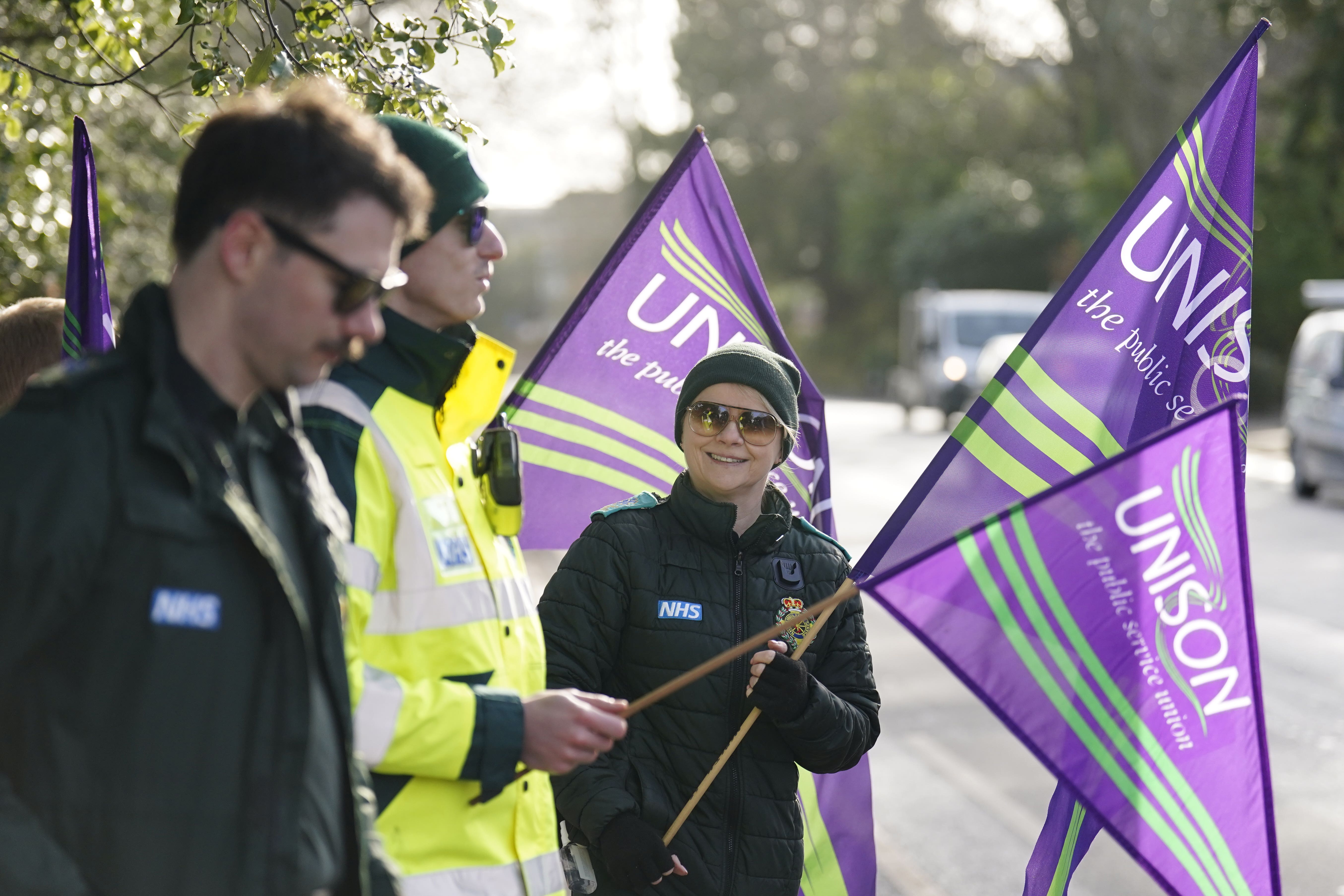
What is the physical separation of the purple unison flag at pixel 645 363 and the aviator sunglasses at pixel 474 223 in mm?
1479

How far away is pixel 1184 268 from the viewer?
350 cm

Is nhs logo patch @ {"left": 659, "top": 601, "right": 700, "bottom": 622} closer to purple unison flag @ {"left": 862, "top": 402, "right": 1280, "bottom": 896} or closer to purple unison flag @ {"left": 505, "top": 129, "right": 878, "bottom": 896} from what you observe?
purple unison flag @ {"left": 862, "top": 402, "right": 1280, "bottom": 896}

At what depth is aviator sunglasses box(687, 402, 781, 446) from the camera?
3.01 metres

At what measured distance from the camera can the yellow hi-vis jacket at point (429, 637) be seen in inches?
76.9

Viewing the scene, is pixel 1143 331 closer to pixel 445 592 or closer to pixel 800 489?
pixel 800 489

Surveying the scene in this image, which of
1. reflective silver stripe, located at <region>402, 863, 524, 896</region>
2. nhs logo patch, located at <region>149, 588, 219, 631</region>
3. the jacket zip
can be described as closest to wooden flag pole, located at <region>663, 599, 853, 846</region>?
the jacket zip

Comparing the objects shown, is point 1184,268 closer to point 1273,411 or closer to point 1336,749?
point 1336,749

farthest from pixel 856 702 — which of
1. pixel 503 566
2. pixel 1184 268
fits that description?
pixel 1184 268

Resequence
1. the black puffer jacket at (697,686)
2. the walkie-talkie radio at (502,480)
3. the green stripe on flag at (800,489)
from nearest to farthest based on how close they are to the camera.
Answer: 1. the walkie-talkie radio at (502,480)
2. the black puffer jacket at (697,686)
3. the green stripe on flag at (800,489)

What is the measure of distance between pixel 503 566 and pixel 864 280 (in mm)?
48679

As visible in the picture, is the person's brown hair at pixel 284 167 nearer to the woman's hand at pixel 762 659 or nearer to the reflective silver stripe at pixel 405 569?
the reflective silver stripe at pixel 405 569

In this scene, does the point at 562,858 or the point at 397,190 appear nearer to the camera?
the point at 397,190

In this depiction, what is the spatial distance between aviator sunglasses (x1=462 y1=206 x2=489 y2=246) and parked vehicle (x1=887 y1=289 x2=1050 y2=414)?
21.9 m

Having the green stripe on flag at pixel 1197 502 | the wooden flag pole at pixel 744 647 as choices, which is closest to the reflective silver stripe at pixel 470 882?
the wooden flag pole at pixel 744 647
